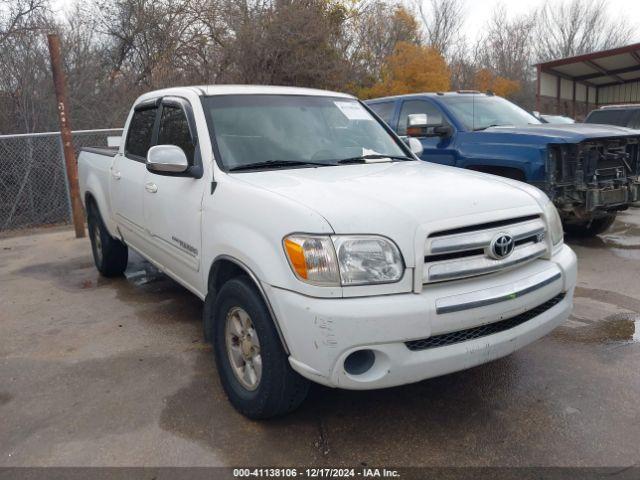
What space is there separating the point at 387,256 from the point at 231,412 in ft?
4.35

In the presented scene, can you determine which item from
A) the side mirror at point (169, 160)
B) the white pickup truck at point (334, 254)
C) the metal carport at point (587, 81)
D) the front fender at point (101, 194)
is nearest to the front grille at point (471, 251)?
the white pickup truck at point (334, 254)

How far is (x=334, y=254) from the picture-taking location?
2.51 m

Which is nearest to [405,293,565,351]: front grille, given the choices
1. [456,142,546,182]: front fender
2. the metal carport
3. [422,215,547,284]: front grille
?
[422,215,547,284]: front grille

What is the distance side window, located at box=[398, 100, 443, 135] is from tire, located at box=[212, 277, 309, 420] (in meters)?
4.73

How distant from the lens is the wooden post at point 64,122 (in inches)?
300

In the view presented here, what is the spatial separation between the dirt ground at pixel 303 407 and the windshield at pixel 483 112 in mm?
3002

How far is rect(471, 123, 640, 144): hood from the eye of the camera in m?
5.97

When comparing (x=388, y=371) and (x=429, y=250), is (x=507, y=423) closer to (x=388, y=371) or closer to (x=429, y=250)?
(x=388, y=371)

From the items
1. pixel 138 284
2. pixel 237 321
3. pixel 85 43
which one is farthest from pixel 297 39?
pixel 237 321

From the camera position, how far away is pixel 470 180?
10.6 feet

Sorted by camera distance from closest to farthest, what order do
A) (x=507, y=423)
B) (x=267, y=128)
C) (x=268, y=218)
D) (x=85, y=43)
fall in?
(x=268, y=218) < (x=507, y=423) < (x=267, y=128) < (x=85, y=43)

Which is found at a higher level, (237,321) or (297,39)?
(297,39)

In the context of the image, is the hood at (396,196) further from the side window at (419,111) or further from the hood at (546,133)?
the side window at (419,111)

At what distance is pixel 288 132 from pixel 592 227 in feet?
17.1
